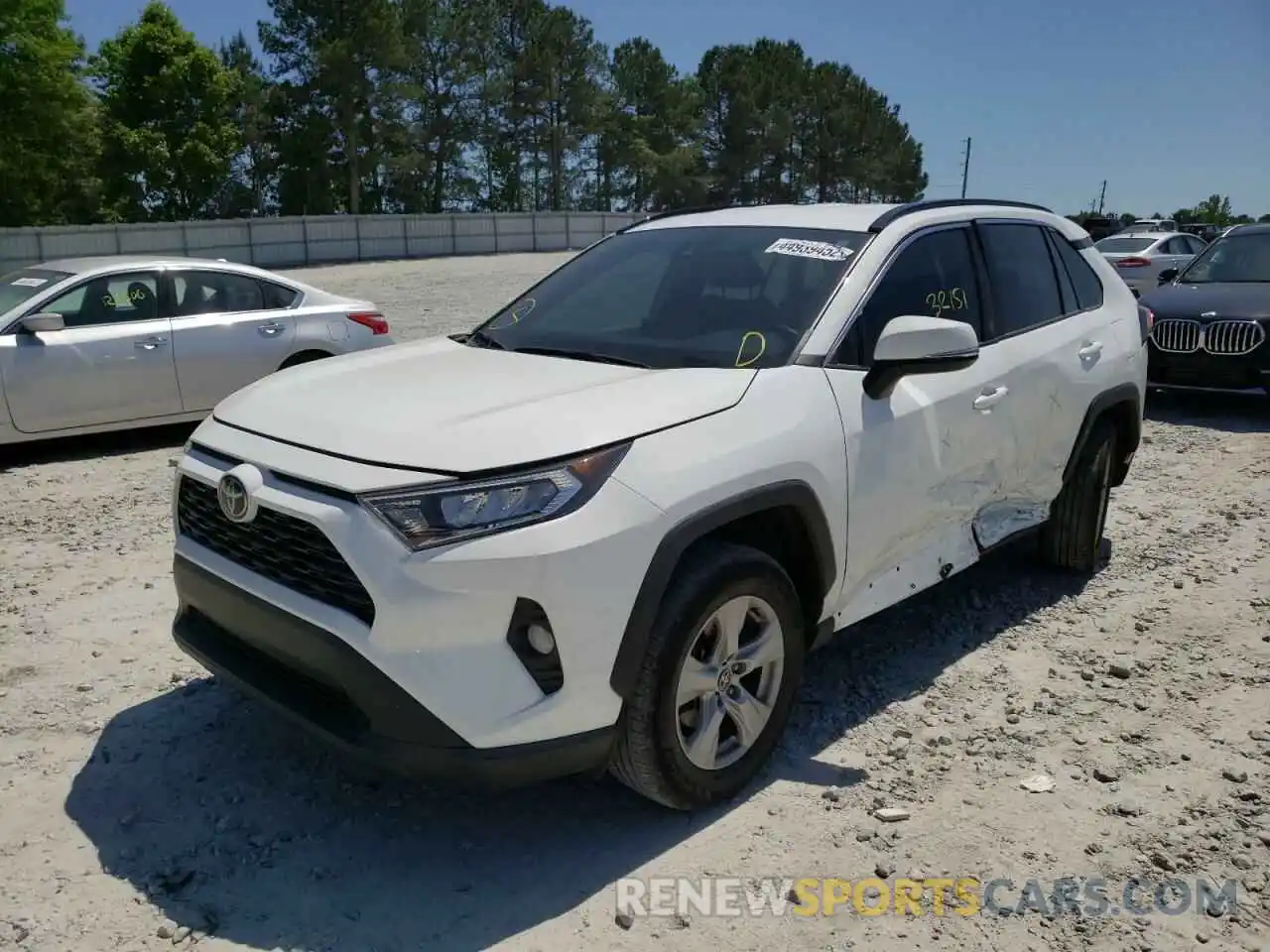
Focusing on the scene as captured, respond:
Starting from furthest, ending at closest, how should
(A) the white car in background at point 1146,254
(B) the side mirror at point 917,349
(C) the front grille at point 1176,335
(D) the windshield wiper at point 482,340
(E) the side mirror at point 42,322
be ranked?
(A) the white car in background at point 1146,254 → (C) the front grille at point 1176,335 → (E) the side mirror at point 42,322 → (D) the windshield wiper at point 482,340 → (B) the side mirror at point 917,349

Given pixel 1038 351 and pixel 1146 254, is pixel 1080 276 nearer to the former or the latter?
pixel 1038 351

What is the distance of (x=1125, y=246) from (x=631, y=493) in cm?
1814

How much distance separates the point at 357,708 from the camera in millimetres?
2670

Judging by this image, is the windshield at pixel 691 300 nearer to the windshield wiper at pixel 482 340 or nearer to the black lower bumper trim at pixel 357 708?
the windshield wiper at pixel 482 340

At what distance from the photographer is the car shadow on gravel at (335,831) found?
2.72 m

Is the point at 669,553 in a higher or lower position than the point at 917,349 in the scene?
lower

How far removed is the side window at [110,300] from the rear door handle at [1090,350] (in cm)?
636

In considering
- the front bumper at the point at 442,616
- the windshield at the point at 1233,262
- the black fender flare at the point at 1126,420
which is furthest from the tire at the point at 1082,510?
the windshield at the point at 1233,262

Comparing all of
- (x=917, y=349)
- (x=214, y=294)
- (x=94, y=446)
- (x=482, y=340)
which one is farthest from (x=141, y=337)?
(x=917, y=349)

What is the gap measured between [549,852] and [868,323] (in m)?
2.02

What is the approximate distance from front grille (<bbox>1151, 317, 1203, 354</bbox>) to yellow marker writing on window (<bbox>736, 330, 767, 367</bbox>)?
742 cm

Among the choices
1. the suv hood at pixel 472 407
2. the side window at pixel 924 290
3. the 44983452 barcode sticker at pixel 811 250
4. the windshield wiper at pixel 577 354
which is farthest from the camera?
the 44983452 barcode sticker at pixel 811 250

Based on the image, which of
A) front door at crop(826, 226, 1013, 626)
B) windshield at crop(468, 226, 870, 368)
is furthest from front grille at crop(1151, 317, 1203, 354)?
windshield at crop(468, 226, 870, 368)

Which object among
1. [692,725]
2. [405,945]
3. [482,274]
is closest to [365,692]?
[405,945]
